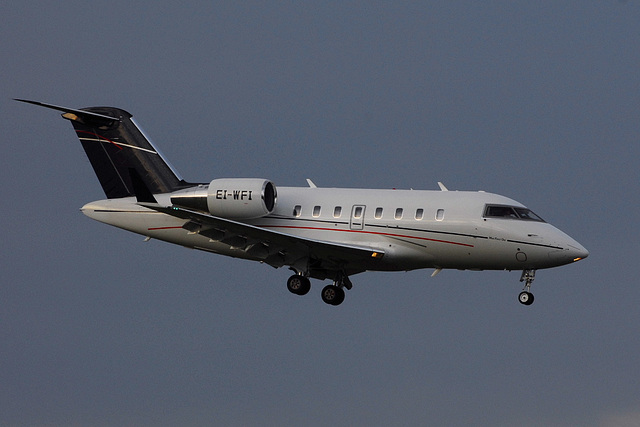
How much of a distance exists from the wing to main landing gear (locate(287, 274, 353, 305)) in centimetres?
34

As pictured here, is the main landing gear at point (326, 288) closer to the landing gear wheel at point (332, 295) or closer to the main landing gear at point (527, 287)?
the landing gear wheel at point (332, 295)

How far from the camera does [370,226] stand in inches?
1433

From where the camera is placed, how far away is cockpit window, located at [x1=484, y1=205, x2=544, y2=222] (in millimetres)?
35625

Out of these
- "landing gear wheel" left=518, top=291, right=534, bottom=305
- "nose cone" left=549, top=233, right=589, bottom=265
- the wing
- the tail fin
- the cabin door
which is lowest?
"landing gear wheel" left=518, top=291, right=534, bottom=305

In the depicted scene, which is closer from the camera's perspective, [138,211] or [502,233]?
[502,233]

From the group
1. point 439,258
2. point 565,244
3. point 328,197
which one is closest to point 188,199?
point 328,197

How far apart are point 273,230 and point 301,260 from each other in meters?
1.41

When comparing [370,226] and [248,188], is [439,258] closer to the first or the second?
[370,226]

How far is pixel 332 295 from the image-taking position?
38.2 metres

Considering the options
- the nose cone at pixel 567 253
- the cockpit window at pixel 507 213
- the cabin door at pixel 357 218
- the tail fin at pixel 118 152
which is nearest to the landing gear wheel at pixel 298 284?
the cabin door at pixel 357 218

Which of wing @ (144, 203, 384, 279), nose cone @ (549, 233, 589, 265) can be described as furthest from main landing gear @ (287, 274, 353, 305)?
nose cone @ (549, 233, 589, 265)

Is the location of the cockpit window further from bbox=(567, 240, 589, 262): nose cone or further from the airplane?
bbox=(567, 240, 589, 262): nose cone

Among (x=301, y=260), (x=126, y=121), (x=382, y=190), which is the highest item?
(x=126, y=121)

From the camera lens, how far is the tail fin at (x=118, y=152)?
3997cm
